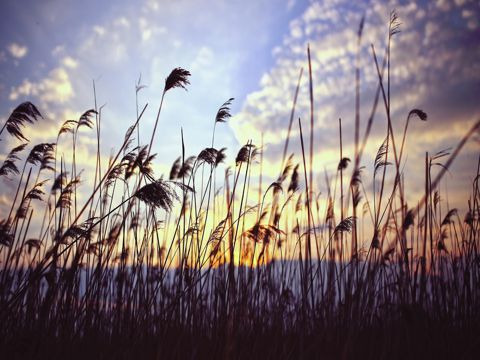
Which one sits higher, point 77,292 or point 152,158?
point 152,158

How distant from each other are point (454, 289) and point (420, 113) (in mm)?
2337

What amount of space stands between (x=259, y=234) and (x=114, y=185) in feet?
6.58

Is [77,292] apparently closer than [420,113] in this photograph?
No

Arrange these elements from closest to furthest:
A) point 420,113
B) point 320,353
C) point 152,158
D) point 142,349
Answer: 1. point 320,353
2. point 142,349
3. point 420,113
4. point 152,158

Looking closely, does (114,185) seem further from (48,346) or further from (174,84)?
(48,346)

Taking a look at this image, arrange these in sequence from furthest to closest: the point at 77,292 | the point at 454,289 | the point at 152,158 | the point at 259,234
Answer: the point at 152,158 → the point at 454,289 → the point at 259,234 → the point at 77,292

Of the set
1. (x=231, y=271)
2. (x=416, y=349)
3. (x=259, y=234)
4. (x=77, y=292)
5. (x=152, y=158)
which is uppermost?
(x=152, y=158)

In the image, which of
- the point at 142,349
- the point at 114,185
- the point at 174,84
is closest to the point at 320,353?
the point at 142,349

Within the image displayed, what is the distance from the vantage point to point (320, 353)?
267 cm

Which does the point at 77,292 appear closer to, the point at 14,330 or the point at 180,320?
the point at 14,330

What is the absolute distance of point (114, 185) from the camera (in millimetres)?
4230

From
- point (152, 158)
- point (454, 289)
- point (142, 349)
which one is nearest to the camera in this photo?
point (142, 349)

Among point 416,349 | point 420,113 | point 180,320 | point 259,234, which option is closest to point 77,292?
point 180,320

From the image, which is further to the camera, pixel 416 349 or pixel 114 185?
pixel 114 185
